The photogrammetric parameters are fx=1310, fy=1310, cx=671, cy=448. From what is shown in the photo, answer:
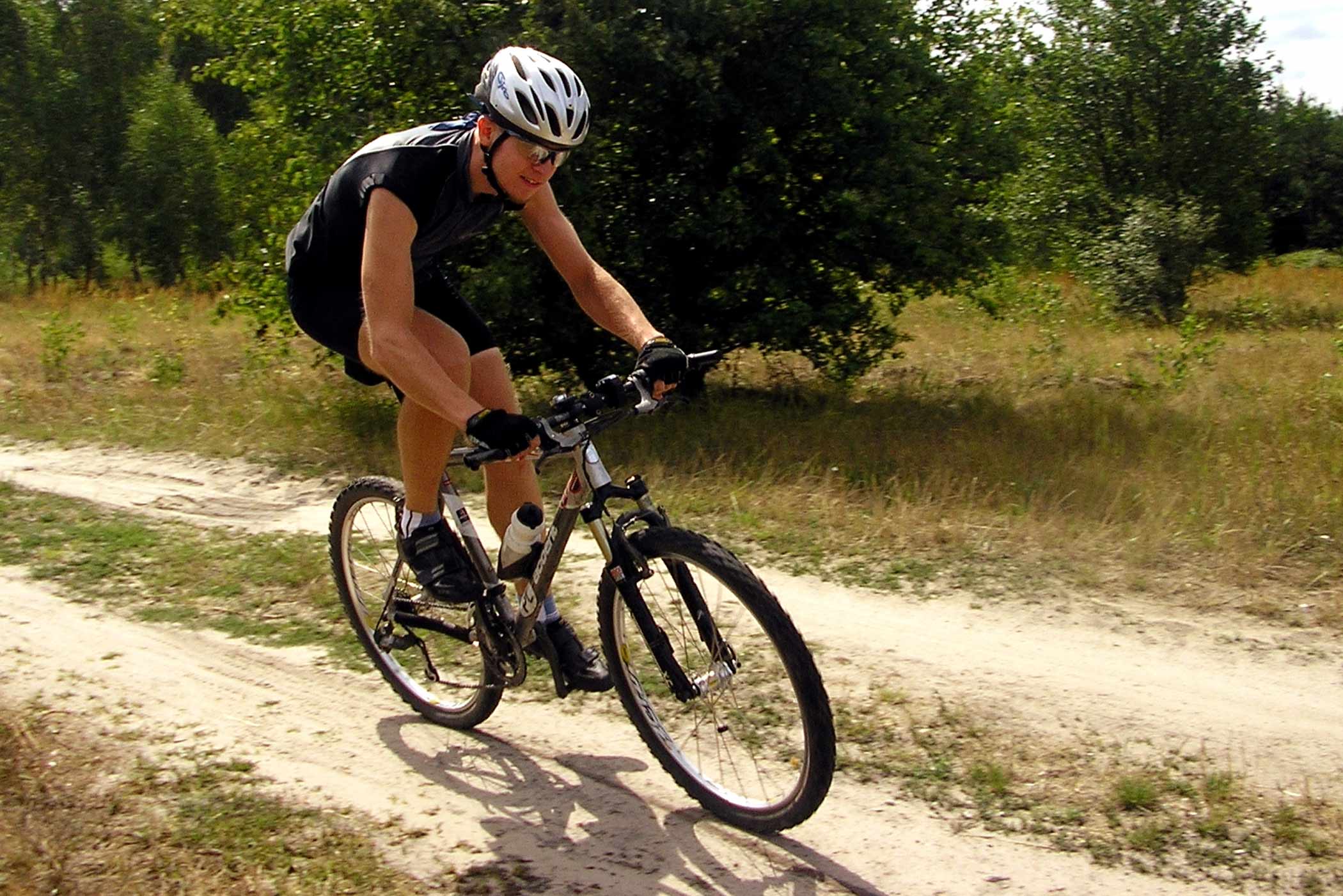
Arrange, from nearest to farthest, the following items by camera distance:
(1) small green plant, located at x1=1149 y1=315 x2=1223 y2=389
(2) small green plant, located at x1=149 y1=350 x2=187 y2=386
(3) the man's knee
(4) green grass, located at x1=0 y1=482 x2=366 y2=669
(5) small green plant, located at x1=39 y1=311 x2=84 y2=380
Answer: (3) the man's knee < (4) green grass, located at x1=0 y1=482 x2=366 y2=669 < (1) small green plant, located at x1=1149 y1=315 x2=1223 y2=389 < (2) small green plant, located at x1=149 y1=350 x2=187 y2=386 < (5) small green plant, located at x1=39 y1=311 x2=84 y2=380

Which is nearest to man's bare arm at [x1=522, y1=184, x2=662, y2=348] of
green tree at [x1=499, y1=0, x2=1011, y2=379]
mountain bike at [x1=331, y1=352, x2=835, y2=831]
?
mountain bike at [x1=331, y1=352, x2=835, y2=831]

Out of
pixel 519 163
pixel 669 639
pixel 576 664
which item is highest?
pixel 519 163

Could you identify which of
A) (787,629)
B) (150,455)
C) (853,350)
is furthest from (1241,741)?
(150,455)

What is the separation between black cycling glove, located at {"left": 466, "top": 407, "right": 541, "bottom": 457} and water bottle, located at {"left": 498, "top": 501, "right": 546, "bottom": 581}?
601mm

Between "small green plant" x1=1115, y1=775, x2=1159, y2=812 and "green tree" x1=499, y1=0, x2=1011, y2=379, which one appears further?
"green tree" x1=499, y1=0, x2=1011, y2=379

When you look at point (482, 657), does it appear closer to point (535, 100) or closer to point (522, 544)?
point (522, 544)

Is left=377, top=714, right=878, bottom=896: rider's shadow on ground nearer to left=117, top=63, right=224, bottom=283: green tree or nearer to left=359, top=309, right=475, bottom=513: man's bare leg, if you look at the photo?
left=359, top=309, right=475, bottom=513: man's bare leg

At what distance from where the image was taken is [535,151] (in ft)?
11.5

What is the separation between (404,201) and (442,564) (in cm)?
118

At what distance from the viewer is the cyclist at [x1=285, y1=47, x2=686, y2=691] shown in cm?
A: 343

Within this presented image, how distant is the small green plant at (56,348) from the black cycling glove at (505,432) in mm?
9510

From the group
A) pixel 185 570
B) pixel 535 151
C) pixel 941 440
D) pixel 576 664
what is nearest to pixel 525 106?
pixel 535 151

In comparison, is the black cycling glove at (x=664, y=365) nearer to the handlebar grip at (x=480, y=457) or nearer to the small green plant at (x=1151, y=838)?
the handlebar grip at (x=480, y=457)

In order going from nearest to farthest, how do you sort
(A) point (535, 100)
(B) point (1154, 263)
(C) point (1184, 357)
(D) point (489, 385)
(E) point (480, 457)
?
(A) point (535, 100)
(E) point (480, 457)
(D) point (489, 385)
(C) point (1184, 357)
(B) point (1154, 263)
